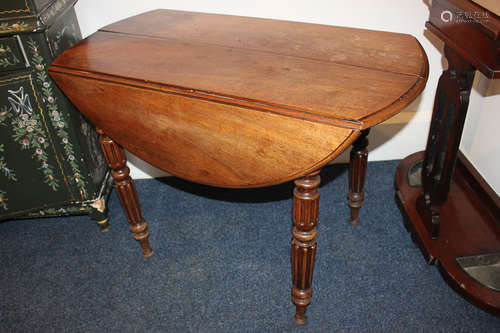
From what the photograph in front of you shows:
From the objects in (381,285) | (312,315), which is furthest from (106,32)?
(381,285)

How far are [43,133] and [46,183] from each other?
0.23 meters

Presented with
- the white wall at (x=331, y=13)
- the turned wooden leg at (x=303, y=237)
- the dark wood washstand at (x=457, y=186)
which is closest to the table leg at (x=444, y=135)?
the dark wood washstand at (x=457, y=186)

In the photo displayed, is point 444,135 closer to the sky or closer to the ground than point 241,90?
closer to the ground

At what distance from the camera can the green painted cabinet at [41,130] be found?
1403mm

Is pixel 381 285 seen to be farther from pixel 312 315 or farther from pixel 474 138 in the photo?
pixel 474 138

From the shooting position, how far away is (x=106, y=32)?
1600 millimetres

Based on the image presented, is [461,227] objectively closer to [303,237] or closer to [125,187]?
[303,237]

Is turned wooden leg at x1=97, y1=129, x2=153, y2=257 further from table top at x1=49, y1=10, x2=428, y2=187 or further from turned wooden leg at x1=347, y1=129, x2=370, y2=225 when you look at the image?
turned wooden leg at x1=347, y1=129, x2=370, y2=225

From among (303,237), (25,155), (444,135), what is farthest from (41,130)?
(444,135)

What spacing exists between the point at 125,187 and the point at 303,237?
2.41 ft

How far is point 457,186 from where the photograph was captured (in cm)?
196

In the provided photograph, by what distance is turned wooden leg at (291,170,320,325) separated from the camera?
1.21 m

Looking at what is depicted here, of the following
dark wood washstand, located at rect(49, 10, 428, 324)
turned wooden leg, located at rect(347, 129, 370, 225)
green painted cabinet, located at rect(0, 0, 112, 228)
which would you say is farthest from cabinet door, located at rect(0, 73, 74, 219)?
turned wooden leg, located at rect(347, 129, 370, 225)

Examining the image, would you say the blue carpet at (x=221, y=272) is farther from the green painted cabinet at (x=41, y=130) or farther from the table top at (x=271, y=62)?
the table top at (x=271, y=62)
